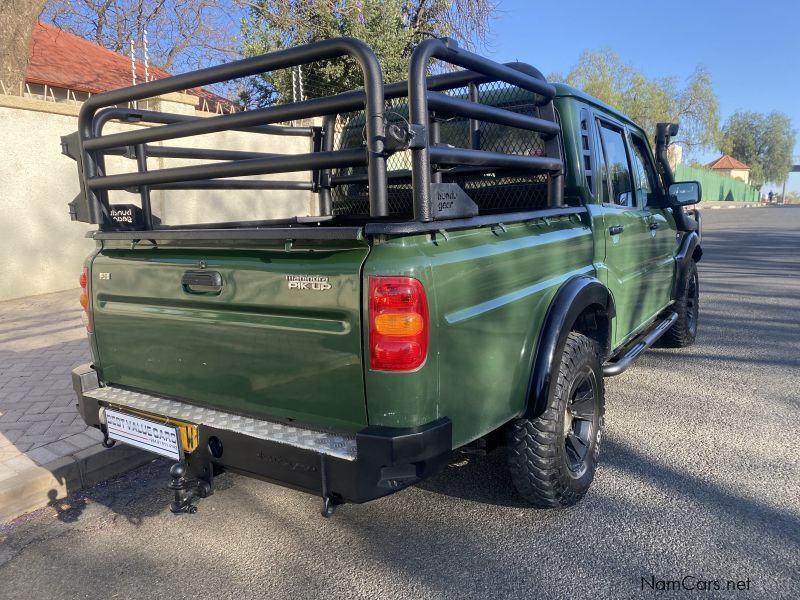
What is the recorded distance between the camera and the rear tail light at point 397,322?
2.06 metres

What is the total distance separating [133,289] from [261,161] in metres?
0.93

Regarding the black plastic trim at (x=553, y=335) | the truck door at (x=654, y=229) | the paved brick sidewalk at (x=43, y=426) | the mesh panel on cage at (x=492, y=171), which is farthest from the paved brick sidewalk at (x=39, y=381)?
the truck door at (x=654, y=229)

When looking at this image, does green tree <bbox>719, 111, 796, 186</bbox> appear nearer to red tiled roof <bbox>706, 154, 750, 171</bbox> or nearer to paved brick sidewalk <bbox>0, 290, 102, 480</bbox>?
red tiled roof <bbox>706, 154, 750, 171</bbox>

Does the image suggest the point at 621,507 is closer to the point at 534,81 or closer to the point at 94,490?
the point at 534,81

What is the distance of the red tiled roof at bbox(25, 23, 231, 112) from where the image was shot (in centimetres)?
1341

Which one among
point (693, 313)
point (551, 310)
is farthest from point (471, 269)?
point (693, 313)

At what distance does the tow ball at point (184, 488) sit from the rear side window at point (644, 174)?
3574mm

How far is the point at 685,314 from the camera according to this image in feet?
18.3

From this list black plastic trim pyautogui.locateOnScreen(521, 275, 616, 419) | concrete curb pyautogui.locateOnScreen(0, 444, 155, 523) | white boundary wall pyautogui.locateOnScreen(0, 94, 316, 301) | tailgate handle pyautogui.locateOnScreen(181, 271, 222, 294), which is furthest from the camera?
white boundary wall pyautogui.locateOnScreen(0, 94, 316, 301)

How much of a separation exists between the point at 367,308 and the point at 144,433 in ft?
4.19

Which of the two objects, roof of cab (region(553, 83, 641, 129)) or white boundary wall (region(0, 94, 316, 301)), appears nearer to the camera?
roof of cab (region(553, 83, 641, 129))

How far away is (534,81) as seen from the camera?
288 centimetres

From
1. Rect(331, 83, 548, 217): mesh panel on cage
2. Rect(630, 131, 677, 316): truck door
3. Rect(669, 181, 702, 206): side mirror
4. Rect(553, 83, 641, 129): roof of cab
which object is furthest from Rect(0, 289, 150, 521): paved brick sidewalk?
Rect(669, 181, 702, 206): side mirror

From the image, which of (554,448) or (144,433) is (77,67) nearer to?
(144,433)
